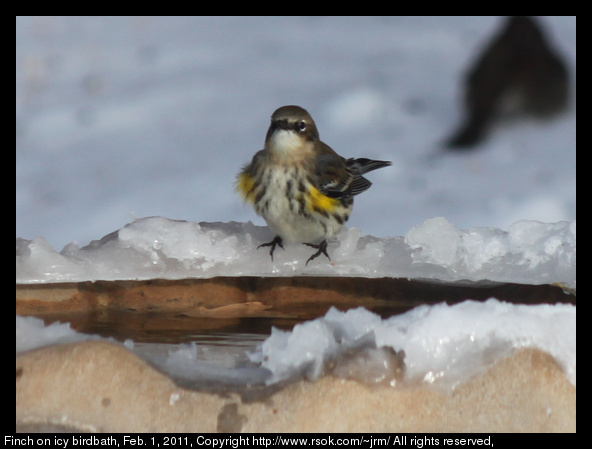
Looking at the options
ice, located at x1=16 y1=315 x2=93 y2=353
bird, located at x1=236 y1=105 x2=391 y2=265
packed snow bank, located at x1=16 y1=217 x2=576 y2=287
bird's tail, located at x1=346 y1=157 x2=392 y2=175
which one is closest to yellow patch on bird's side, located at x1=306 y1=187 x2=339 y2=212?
bird, located at x1=236 y1=105 x2=391 y2=265

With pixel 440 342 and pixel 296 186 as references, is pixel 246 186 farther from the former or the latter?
pixel 440 342

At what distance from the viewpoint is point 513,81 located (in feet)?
23.5

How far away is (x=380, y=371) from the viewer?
2072 mm

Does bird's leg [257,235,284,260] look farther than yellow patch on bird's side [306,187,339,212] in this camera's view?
No

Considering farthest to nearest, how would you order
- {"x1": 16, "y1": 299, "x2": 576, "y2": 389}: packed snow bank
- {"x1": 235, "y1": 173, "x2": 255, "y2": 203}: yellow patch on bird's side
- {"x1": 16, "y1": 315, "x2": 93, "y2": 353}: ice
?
{"x1": 235, "y1": 173, "x2": 255, "y2": 203}: yellow patch on bird's side < {"x1": 16, "y1": 315, "x2": 93, "y2": 353}: ice < {"x1": 16, "y1": 299, "x2": 576, "y2": 389}: packed snow bank

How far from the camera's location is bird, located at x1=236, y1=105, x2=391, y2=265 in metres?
3.16

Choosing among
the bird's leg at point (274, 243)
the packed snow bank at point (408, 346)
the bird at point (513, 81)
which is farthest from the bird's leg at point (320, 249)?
the bird at point (513, 81)

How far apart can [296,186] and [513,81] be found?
180 inches

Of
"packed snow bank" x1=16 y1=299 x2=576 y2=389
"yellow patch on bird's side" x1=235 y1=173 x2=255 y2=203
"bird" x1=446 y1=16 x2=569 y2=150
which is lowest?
"packed snow bank" x1=16 y1=299 x2=576 y2=389

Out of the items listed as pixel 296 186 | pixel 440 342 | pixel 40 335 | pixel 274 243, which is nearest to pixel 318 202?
pixel 296 186

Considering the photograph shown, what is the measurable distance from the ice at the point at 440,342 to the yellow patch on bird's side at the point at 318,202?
3.32 feet

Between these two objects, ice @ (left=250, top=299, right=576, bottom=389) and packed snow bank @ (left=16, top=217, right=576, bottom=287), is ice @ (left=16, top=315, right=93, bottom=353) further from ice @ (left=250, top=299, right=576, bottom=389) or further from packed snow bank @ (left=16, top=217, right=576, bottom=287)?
ice @ (left=250, top=299, right=576, bottom=389)

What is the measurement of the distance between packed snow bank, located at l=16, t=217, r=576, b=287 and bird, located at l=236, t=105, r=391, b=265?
28cm

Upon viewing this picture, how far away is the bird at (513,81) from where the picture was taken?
6961mm
